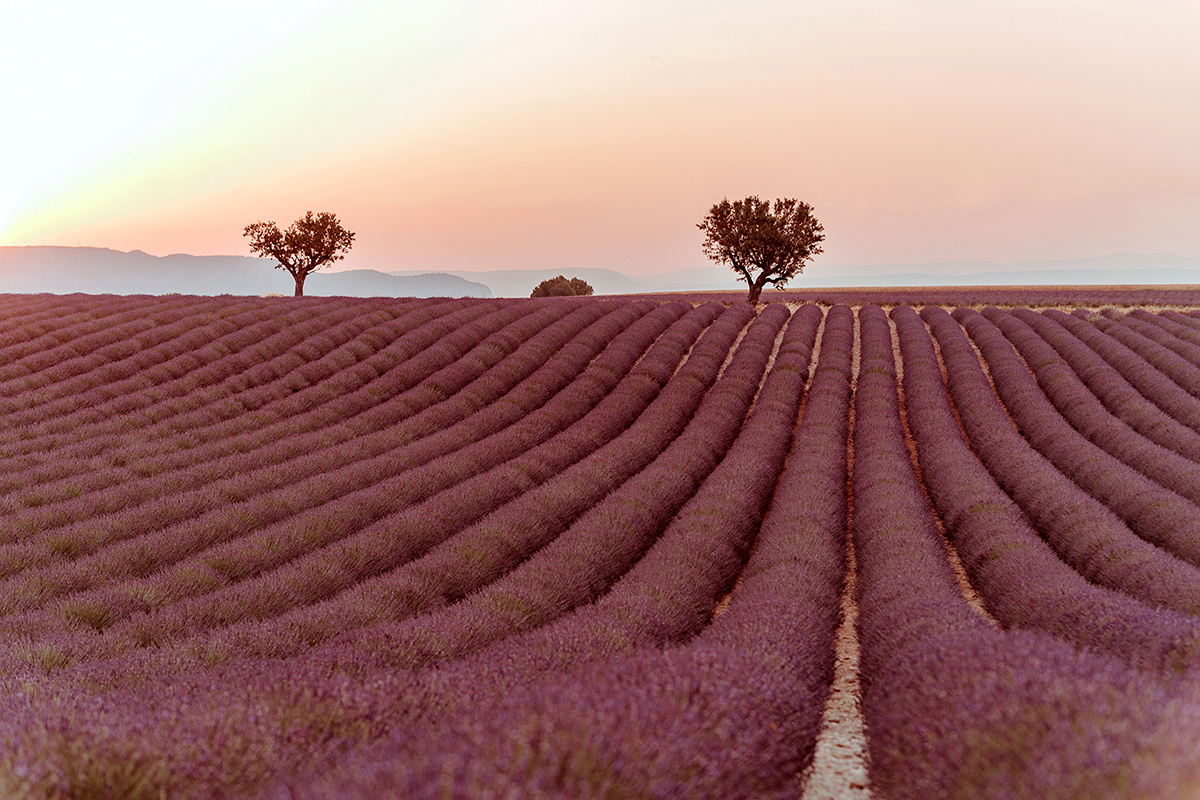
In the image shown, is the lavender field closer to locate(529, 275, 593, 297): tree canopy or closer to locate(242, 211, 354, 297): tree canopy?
locate(242, 211, 354, 297): tree canopy

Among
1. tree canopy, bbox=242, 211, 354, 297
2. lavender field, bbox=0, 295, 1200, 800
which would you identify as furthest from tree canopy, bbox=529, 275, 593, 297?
lavender field, bbox=0, 295, 1200, 800

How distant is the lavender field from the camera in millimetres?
1854

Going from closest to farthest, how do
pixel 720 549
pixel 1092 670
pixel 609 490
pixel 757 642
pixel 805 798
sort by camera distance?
pixel 1092 670
pixel 805 798
pixel 757 642
pixel 720 549
pixel 609 490

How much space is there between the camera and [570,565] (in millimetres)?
5391

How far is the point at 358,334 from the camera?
15.8m

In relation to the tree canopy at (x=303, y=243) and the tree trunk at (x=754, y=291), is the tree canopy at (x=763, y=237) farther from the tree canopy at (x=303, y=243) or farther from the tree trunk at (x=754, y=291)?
the tree canopy at (x=303, y=243)

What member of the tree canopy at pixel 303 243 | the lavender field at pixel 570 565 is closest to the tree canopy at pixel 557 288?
the tree canopy at pixel 303 243

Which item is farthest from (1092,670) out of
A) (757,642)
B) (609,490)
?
(609,490)

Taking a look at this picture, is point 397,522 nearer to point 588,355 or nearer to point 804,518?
point 804,518

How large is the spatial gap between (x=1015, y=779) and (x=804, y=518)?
5074 millimetres

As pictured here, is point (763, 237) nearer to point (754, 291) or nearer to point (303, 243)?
point (754, 291)

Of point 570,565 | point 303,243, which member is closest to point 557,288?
point 303,243

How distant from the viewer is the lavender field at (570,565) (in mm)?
1854

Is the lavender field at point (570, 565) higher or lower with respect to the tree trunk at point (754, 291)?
lower
